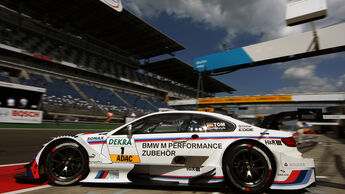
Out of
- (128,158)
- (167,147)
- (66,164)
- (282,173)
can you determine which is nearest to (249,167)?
(282,173)

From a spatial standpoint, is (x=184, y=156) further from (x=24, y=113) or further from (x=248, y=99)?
(x=248, y=99)

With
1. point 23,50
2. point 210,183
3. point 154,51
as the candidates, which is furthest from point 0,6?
point 210,183

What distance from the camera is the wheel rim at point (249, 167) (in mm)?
2605

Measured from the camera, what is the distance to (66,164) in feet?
9.55

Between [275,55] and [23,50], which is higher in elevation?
[23,50]

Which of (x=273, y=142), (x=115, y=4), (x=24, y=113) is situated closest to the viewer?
(x=273, y=142)

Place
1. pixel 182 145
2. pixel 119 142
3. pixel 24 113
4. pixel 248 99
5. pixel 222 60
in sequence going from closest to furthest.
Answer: pixel 182 145, pixel 119 142, pixel 24 113, pixel 222 60, pixel 248 99

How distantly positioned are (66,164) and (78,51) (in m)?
31.8

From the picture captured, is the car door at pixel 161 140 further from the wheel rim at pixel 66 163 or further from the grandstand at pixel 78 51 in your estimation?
the grandstand at pixel 78 51

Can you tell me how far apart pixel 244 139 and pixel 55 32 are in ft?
106

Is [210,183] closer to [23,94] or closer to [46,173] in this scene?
[46,173]

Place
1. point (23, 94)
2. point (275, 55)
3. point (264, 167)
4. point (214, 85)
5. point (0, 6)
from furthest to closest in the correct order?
point (214, 85) < point (0, 6) < point (275, 55) < point (23, 94) < point (264, 167)

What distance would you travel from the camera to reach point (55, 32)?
27.5m

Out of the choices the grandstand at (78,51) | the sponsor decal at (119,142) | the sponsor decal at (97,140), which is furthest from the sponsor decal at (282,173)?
the grandstand at (78,51)
